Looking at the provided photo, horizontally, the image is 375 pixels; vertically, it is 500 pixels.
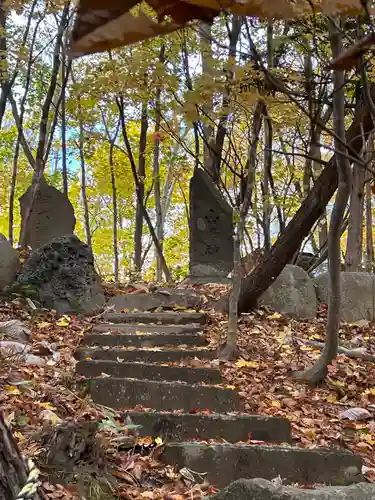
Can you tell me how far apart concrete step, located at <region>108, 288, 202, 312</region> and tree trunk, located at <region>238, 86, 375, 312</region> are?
2.36 ft

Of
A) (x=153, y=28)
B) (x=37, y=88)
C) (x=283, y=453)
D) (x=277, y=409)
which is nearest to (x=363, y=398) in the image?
(x=277, y=409)

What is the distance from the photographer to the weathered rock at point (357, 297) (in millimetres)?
7145

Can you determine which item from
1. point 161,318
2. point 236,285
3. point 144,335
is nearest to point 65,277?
point 161,318

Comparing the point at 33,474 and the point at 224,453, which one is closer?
the point at 33,474

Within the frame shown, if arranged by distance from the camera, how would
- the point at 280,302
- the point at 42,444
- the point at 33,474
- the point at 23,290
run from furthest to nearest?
the point at 280,302, the point at 23,290, the point at 42,444, the point at 33,474

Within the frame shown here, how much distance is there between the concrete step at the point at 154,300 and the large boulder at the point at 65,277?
234 millimetres

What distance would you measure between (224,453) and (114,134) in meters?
10.1

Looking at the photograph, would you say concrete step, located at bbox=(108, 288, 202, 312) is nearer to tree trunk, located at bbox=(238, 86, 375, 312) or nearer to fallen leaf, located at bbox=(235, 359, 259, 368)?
tree trunk, located at bbox=(238, 86, 375, 312)

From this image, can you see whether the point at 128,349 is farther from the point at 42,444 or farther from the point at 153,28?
the point at 153,28

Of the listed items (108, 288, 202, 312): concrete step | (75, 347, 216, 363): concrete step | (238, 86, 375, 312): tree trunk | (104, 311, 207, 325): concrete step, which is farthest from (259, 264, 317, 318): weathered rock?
(75, 347, 216, 363): concrete step

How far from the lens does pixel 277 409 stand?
166 inches

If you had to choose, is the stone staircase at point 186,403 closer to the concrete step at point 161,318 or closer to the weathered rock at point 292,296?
the concrete step at point 161,318

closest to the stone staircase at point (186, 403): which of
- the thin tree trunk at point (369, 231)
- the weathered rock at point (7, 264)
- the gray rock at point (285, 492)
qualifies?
the gray rock at point (285, 492)

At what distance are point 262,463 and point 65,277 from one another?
400 centimetres
